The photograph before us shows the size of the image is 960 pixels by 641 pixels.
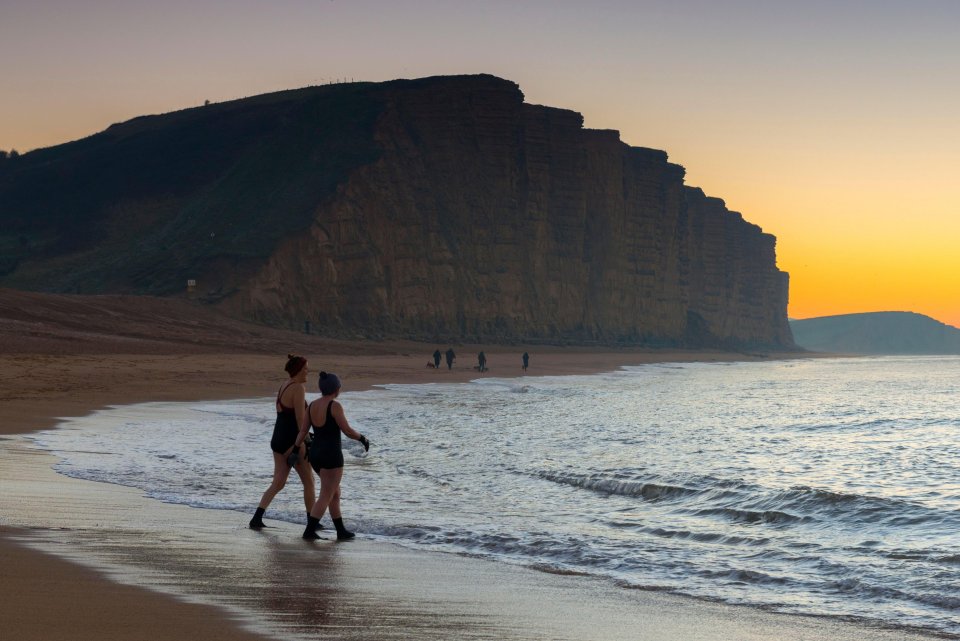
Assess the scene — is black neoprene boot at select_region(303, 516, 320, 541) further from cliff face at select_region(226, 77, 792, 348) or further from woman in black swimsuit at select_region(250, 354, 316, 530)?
cliff face at select_region(226, 77, 792, 348)

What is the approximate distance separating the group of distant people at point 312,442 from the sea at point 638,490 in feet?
2.18

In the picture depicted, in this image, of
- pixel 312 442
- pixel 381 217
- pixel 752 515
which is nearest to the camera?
pixel 312 442

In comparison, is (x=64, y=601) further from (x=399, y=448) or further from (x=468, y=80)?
(x=468, y=80)

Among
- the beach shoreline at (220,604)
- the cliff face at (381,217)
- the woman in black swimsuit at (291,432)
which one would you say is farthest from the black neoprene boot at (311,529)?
the cliff face at (381,217)

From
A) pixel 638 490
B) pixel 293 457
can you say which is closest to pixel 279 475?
pixel 293 457

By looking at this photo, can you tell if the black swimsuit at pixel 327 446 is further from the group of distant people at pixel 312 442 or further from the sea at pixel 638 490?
the sea at pixel 638 490

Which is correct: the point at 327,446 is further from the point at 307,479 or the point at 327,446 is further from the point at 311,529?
the point at 311,529

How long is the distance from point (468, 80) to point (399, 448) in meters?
76.8

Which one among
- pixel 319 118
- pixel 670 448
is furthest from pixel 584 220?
pixel 670 448

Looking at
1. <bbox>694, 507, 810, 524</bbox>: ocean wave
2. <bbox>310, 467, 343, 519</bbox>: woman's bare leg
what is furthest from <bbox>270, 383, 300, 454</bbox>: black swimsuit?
<bbox>694, 507, 810, 524</bbox>: ocean wave

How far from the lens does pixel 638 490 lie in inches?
476

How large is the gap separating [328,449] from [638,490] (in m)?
4.98

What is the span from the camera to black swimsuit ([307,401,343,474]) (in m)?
8.30

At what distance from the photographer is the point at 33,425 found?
16344 millimetres
